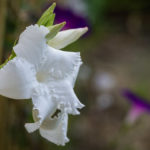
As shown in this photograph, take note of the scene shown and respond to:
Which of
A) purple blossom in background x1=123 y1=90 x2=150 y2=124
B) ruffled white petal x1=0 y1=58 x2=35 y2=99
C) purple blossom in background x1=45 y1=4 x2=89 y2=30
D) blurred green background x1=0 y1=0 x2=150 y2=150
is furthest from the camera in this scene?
purple blossom in background x1=45 y1=4 x2=89 y2=30

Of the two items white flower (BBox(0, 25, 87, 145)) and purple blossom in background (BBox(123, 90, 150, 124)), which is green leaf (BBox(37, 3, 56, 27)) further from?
purple blossom in background (BBox(123, 90, 150, 124))

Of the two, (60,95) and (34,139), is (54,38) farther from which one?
(34,139)

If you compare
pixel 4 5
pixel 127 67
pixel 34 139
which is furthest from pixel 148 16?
pixel 4 5

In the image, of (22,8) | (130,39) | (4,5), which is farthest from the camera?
(130,39)

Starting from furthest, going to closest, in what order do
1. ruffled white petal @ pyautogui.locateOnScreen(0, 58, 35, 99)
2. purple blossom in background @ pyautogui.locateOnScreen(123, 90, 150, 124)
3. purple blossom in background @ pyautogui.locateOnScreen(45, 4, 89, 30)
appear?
purple blossom in background @ pyautogui.locateOnScreen(45, 4, 89, 30) < purple blossom in background @ pyautogui.locateOnScreen(123, 90, 150, 124) < ruffled white petal @ pyautogui.locateOnScreen(0, 58, 35, 99)

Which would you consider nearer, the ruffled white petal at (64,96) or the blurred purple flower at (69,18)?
the ruffled white petal at (64,96)

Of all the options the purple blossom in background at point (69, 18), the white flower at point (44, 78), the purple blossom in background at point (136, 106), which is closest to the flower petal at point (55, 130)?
the white flower at point (44, 78)

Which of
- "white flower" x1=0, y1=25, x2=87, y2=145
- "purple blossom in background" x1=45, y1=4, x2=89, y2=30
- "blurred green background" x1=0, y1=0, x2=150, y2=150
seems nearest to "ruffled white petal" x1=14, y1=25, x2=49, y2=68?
"white flower" x1=0, y1=25, x2=87, y2=145

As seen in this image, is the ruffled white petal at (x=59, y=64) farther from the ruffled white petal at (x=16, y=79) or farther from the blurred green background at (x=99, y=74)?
the blurred green background at (x=99, y=74)
